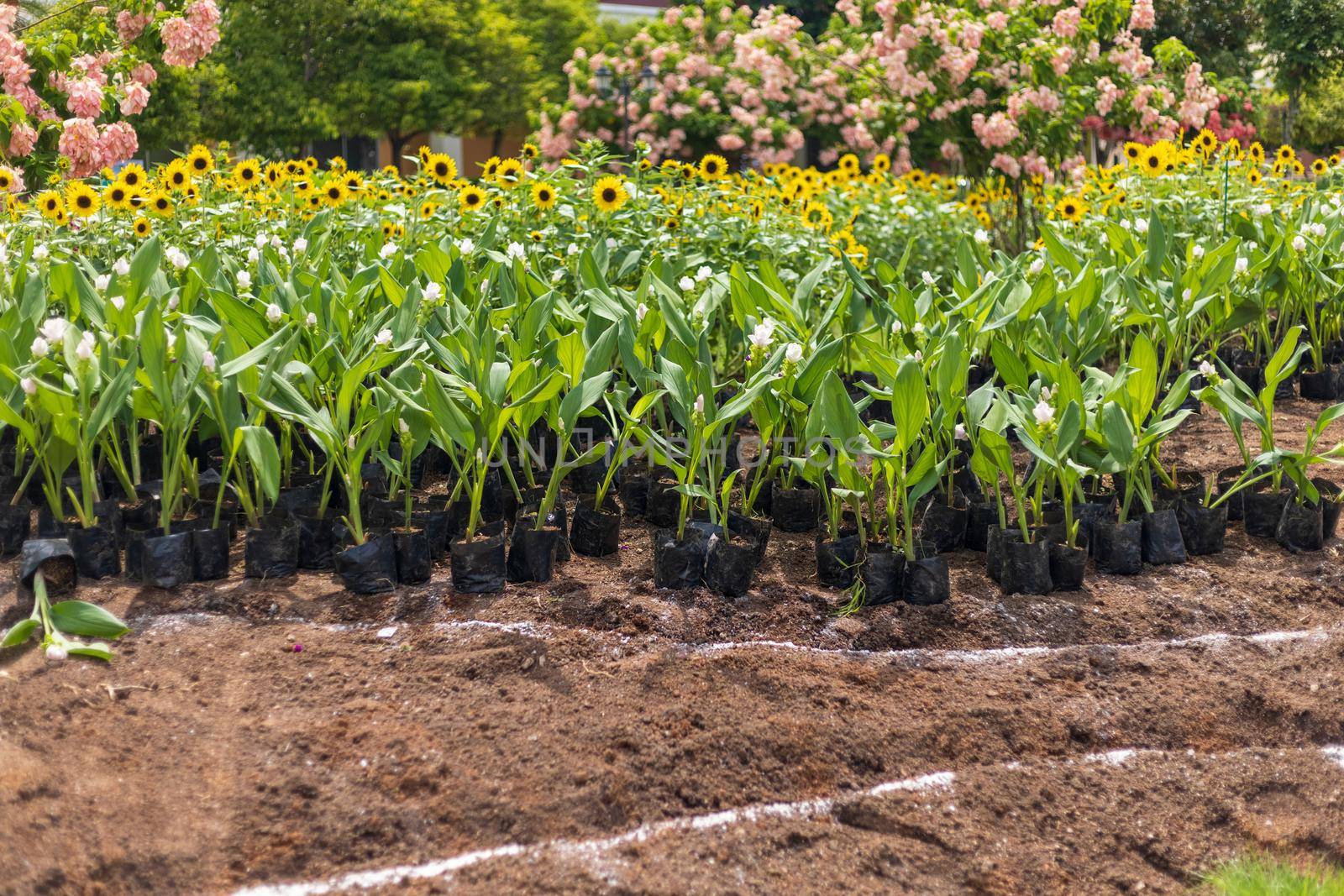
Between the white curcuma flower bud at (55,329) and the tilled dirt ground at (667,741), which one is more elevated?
the white curcuma flower bud at (55,329)

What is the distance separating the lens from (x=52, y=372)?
3029 millimetres

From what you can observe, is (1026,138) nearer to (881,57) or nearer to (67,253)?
(881,57)

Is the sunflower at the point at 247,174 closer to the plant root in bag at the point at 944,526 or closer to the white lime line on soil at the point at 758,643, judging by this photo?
the white lime line on soil at the point at 758,643

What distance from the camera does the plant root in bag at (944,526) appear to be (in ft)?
10.5

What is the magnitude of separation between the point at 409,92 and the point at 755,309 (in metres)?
21.5

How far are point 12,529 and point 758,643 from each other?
175 cm

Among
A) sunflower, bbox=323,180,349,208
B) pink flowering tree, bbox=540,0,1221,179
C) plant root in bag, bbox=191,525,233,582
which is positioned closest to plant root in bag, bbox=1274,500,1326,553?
plant root in bag, bbox=191,525,233,582

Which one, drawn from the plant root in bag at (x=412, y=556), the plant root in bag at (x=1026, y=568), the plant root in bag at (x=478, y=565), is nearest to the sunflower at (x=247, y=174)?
the plant root in bag at (x=412, y=556)

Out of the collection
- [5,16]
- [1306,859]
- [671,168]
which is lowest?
[1306,859]

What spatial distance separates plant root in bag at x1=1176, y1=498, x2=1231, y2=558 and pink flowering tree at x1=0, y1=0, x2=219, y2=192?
446 cm

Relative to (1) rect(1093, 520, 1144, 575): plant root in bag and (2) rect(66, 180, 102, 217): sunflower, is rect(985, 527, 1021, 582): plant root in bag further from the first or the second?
(2) rect(66, 180, 102, 217): sunflower

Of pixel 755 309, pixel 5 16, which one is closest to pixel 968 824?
pixel 755 309

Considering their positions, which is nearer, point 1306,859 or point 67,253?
point 1306,859

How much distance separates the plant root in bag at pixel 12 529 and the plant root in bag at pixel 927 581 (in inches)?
79.4
